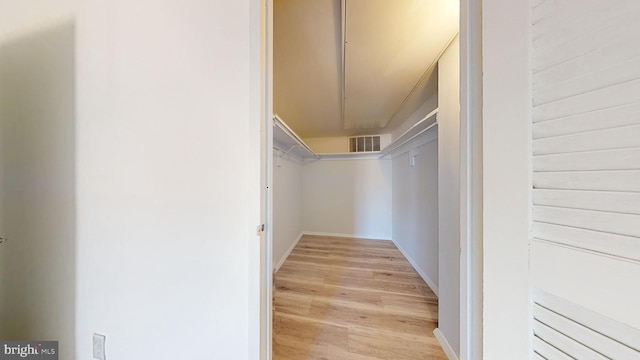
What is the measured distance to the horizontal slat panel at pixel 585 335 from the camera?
1.15 feet

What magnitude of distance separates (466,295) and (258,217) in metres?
0.76

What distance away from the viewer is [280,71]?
193 centimetres

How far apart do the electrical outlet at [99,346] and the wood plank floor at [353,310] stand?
90 cm

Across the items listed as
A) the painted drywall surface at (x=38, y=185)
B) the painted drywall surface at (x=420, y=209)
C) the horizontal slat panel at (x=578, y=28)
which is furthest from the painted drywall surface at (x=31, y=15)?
the painted drywall surface at (x=420, y=209)

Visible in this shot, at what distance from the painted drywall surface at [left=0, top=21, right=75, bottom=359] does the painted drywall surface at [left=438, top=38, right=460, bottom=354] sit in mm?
2189

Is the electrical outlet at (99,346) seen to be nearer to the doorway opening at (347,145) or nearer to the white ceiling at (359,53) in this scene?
the doorway opening at (347,145)

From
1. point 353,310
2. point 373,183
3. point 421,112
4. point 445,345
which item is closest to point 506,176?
point 445,345

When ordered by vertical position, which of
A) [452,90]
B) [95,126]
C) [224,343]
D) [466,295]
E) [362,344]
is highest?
[452,90]

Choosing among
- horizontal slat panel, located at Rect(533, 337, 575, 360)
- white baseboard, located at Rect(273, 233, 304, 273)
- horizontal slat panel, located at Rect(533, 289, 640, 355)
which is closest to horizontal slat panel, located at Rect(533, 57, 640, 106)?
horizontal slat panel, located at Rect(533, 289, 640, 355)

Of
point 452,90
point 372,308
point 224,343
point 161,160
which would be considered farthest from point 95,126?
point 372,308

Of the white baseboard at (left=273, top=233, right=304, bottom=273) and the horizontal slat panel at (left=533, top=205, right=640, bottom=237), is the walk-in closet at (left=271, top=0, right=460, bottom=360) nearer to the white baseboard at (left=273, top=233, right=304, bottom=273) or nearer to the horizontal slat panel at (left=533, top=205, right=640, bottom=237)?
the white baseboard at (left=273, top=233, right=304, bottom=273)

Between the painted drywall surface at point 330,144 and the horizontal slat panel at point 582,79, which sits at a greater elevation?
the painted drywall surface at point 330,144

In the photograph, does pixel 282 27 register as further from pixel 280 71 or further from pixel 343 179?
pixel 343 179

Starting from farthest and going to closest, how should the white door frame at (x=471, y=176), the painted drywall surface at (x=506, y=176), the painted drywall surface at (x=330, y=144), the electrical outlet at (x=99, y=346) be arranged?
the painted drywall surface at (x=330, y=144)
the electrical outlet at (x=99, y=346)
the white door frame at (x=471, y=176)
the painted drywall surface at (x=506, y=176)
